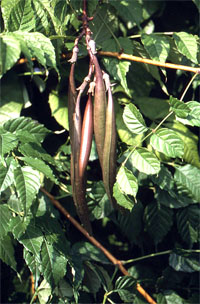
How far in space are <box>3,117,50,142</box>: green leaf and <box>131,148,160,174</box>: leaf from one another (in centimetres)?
29

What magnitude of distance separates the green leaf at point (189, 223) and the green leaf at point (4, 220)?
25.8 inches

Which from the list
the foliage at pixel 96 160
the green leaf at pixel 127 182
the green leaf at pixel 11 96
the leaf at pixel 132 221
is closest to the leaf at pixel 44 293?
the foliage at pixel 96 160

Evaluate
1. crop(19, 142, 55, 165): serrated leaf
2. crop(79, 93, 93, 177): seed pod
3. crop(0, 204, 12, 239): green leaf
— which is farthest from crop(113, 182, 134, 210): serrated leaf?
crop(0, 204, 12, 239): green leaf

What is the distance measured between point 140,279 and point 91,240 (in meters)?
0.32

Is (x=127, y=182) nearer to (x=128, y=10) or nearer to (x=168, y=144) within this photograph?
(x=168, y=144)

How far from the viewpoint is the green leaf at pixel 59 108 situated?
153cm

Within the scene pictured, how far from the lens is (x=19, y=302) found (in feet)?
5.59

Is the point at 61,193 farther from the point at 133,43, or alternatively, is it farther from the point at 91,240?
the point at 133,43

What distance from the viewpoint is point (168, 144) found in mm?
1242

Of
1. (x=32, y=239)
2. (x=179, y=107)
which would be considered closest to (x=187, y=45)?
(x=179, y=107)

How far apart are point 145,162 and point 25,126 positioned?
0.39 metres

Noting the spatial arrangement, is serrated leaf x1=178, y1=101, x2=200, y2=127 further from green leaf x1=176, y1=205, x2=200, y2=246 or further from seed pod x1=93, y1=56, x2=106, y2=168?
green leaf x1=176, y1=205, x2=200, y2=246

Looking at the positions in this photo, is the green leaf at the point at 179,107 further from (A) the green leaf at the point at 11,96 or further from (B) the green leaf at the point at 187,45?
(A) the green leaf at the point at 11,96

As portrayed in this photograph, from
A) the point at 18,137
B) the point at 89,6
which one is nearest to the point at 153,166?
the point at 18,137
